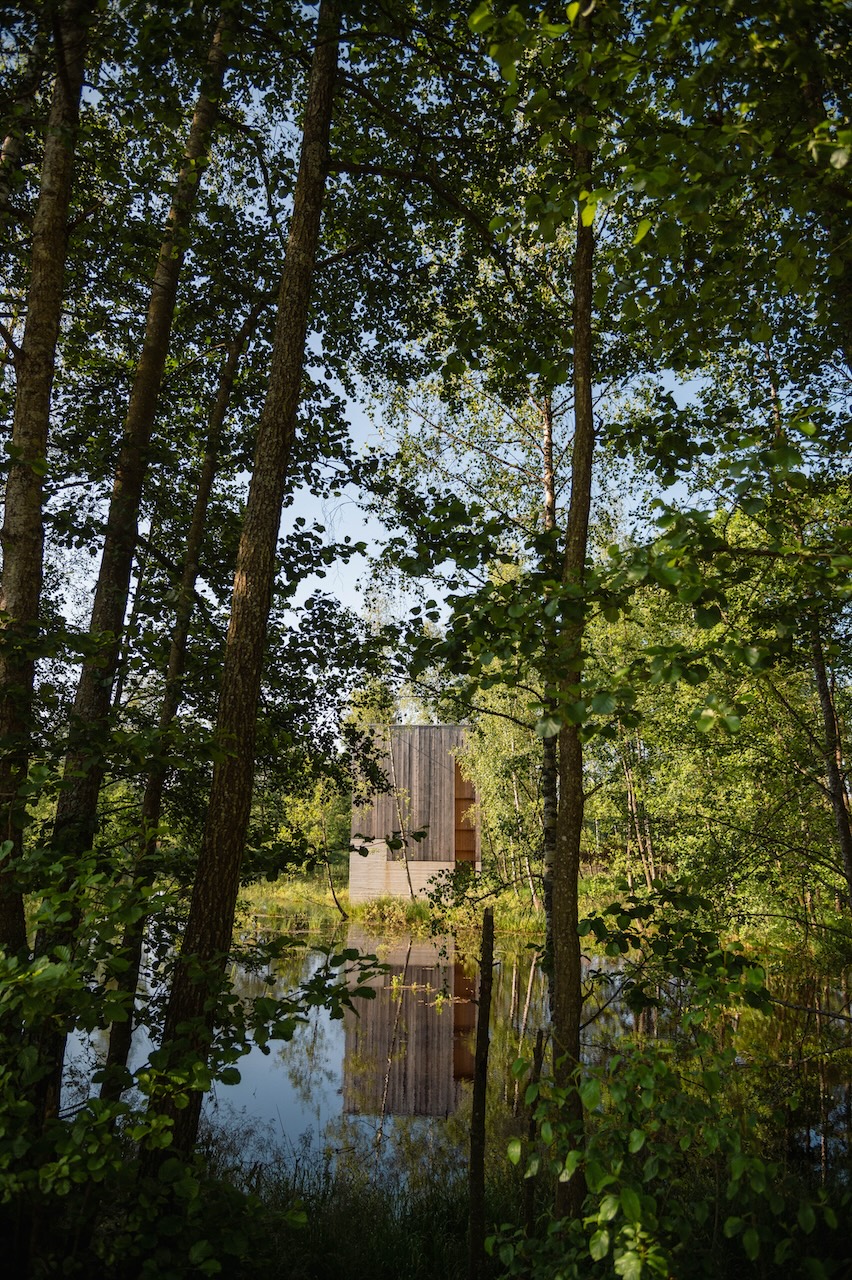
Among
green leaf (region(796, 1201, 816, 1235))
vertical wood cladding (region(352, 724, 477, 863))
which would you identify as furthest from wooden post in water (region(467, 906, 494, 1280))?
vertical wood cladding (region(352, 724, 477, 863))

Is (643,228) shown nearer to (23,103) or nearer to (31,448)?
(31,448)

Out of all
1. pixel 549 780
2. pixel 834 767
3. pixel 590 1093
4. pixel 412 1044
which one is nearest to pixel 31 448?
pixel 590 1093

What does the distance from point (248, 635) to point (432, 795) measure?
67.7 feet

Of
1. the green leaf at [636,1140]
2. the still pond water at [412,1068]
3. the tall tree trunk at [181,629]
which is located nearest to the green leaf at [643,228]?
the green leaf at [636,1140]

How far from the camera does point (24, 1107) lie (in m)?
2.31

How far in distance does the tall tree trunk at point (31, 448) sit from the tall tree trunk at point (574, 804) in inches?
91.0

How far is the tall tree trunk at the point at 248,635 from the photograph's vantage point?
3225mm

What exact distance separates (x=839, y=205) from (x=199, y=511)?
4.44 meters

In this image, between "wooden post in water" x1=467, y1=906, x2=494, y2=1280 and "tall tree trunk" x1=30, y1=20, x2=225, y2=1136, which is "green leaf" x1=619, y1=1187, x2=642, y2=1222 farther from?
"tall tree trunk" x1=30, y1=20, x2=225, y2=1136

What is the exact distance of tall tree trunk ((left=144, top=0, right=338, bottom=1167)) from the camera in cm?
322

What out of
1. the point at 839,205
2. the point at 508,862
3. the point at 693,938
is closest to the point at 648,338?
the point at 839,205

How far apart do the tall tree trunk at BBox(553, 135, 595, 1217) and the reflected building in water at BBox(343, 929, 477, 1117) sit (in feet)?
14.7

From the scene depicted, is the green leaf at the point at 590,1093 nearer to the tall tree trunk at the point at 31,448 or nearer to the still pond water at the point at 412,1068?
the still pond water at the point at 412,1068

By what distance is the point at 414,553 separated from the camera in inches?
219
